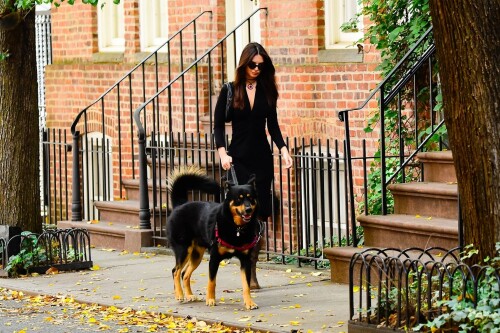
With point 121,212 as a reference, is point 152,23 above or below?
above

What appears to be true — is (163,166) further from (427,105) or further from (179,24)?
(427,105)

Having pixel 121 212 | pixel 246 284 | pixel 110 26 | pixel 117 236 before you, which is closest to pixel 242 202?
pixel 246 284

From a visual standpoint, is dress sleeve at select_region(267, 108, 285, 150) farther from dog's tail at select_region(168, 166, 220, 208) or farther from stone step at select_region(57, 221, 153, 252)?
stone step at select_region(57, 221, 153, 252)

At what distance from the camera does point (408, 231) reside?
11195mm

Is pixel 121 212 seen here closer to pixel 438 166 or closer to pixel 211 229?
pixel 438 166

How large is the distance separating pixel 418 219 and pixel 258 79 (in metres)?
1.76

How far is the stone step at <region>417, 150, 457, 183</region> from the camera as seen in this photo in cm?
1186

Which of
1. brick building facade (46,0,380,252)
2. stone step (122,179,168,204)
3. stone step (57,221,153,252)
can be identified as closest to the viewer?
stone step (57,221,153,252)

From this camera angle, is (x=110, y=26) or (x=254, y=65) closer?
(x=254, y=65)

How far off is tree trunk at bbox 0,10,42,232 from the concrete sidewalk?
898mm

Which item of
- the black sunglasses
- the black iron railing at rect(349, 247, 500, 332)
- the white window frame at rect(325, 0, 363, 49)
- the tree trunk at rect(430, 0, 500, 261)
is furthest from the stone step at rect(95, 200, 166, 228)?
the tree trunk at rect(430, 0, 500, 261)

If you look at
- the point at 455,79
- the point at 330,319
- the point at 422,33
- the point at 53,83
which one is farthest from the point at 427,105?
the point at 53,83

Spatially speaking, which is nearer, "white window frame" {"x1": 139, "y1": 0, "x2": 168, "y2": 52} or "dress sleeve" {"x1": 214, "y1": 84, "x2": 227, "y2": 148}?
"dress sleeve" {"x1": 214, "y1": 84, "x2": 227, "y2": 148}

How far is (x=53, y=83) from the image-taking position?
20.2 metres
